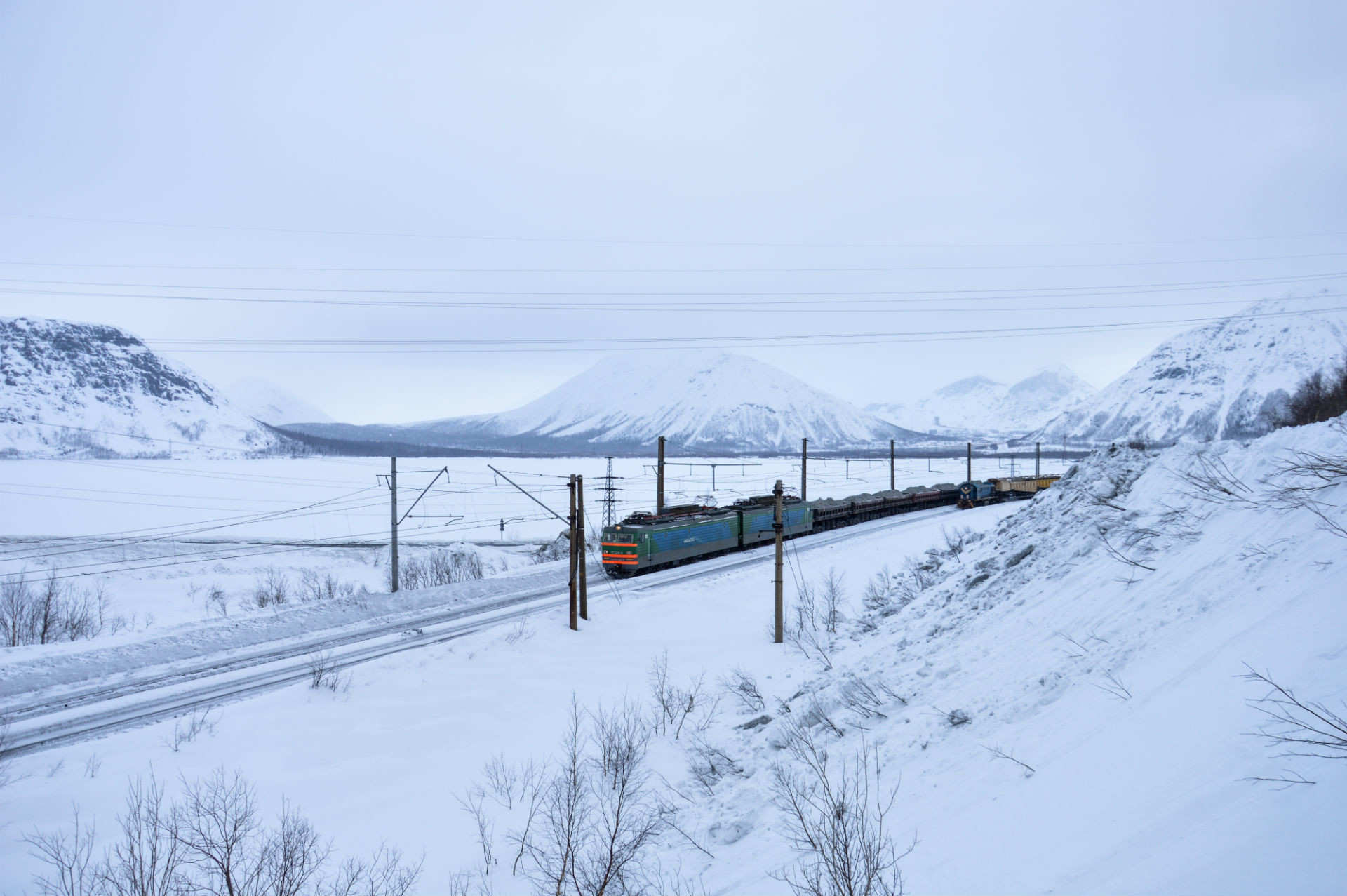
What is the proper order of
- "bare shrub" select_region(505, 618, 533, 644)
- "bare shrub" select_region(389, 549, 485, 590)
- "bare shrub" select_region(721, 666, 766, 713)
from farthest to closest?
"bare shrub" select_region(389, 549, 485, 590) < "bare shrub" select_region(505, 618, 533, 644) < "bare shrub" select_region(721, 666, 766, 713)

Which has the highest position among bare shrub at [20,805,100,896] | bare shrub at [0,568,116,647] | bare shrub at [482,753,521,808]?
bare shrub at [20,805,100,896]

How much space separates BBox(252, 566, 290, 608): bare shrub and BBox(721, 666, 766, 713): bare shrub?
22539mm

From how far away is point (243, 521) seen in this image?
214ft

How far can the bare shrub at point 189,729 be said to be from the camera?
13.8 meters

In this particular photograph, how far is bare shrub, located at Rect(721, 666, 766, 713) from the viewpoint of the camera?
48.5 feet

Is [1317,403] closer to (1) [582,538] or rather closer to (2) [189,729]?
(1) [582,538]

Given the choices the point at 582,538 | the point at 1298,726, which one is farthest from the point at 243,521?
the point at 1298,726

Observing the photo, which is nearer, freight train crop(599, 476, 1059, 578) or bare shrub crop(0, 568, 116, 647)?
bare shrub crop(0, 568, 116, 647)

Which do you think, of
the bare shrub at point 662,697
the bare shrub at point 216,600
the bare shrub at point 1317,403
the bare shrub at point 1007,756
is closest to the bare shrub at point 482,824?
the bare shrub at point 662,697

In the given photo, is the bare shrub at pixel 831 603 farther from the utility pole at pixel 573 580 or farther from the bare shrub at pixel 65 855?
the bare shrub at pixel 65 855

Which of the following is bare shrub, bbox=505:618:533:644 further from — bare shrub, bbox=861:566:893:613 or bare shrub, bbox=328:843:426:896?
bare shrub, bbox=328:843:426:896

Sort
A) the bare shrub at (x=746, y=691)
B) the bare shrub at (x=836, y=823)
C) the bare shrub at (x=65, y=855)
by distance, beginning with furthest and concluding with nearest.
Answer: the bare shrub at (x=746, y=691) → the bare shrub at (x=65, y=855) → the bare shrub at (x=836, y=823)

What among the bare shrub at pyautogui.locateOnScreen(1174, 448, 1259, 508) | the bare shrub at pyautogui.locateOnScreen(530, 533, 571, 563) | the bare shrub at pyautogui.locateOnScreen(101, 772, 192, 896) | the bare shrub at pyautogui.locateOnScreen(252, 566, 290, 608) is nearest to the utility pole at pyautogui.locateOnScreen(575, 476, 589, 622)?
the bare shrub at pyautogui.locateOnScreen(101, 772, 192, 896)

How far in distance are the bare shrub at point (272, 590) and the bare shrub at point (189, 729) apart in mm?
15386
